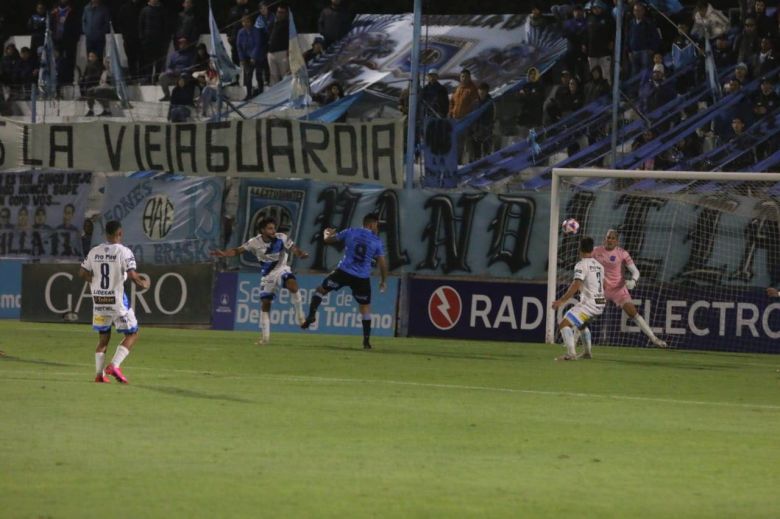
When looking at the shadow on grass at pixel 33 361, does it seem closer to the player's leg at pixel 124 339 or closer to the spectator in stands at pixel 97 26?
the player's leg at pixel 124 339

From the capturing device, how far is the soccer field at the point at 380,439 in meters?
9.17

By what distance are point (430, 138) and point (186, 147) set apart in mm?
4949

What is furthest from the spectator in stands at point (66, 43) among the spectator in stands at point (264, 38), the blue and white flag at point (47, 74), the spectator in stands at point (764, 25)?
the spectator in stands at point (764, 25)

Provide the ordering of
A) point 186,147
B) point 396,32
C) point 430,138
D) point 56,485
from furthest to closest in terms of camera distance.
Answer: point 396,32 < point 186,147 < point 430,138 < point 56,485

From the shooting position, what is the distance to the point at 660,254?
2616 cm

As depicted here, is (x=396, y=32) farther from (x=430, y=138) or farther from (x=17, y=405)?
(x=17, y=405)

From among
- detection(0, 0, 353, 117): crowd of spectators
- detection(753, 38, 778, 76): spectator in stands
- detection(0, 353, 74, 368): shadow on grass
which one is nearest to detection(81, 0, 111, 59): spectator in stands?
detection(0, 0, 353, 117): crowd of spectators

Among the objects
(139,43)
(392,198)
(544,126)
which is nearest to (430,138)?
(392,198)

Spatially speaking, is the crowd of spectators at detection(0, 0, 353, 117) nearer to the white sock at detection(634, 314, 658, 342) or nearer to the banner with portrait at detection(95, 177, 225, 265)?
the banner with portrait at detection(95, 177, 225, 265)

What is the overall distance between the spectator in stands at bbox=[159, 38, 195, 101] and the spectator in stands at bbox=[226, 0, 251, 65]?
1177mm

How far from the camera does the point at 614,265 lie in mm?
24797

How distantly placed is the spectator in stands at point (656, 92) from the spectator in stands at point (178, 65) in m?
11.6

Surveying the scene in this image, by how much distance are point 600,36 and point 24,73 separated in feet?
49.9

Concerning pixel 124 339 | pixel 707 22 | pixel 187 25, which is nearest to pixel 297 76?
pixel 187 25
